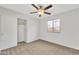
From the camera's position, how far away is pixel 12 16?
1419mm

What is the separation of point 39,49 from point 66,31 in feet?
1.81

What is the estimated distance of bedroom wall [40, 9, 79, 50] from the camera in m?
1.39

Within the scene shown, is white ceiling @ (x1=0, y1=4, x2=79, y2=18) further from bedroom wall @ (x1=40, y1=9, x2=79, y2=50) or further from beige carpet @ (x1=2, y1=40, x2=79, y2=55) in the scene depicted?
beige carpet @ (x1=2, y1=40, x2=79, y2=55)

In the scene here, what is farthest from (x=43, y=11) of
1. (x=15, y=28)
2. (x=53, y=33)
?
(x=15, y=28)

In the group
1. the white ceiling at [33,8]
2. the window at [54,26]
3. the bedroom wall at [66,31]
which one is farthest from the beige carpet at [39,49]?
the white ceiling at [33,8]

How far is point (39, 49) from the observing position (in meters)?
1.48

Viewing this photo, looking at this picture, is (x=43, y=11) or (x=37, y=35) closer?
(x=43, y=11)

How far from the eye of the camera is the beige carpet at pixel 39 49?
1.38m

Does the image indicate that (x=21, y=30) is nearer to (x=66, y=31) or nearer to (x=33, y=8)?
(x=33, y=8)

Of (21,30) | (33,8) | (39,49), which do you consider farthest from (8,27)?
(39,49)

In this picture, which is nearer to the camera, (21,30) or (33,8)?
(33,8)
